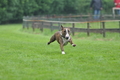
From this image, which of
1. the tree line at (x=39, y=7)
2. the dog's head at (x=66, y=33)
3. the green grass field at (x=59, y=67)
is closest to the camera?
the green grass field at (x=59, y=67)

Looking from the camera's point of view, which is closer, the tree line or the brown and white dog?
the brown and white dog

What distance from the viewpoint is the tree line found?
49.7 m

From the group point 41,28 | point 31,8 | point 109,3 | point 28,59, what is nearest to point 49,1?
point 31,8

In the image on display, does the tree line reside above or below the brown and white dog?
below

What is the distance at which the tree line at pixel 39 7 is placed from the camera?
49662mm

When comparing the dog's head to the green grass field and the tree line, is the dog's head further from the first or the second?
the tree line

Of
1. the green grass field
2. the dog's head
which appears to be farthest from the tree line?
the green grass field

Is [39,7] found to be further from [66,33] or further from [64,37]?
[66,33]

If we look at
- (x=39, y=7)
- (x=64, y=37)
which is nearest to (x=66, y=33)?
(x=64, y=37)

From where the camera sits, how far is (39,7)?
54.1 meters

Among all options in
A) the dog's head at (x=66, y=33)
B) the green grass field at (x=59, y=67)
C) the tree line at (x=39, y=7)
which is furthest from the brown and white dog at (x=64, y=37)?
the tree line at (x=39, y=7)

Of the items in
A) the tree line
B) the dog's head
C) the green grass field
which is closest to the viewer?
the green grass field

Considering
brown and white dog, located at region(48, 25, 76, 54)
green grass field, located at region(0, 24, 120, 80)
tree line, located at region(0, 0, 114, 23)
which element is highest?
brown and white dog, located at region(48, 25, 76, 54)

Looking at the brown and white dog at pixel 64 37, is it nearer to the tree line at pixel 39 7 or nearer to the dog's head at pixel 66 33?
the dog's head at pixel 66 33
